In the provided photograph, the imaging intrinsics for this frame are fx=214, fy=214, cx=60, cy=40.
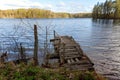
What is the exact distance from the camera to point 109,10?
423 feet

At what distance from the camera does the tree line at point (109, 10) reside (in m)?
119

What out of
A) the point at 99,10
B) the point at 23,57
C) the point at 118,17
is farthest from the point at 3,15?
the point at 23,57

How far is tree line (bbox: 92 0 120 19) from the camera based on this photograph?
4683 inches

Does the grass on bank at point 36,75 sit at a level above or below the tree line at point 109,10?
below

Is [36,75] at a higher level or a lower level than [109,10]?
lower

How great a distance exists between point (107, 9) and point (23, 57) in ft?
389

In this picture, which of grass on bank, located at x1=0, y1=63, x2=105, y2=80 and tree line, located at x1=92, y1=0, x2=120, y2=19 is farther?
tree line, located at x1=92, y1=0, x2=120, y2=19

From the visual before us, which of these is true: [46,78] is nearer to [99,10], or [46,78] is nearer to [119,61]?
[119,61]

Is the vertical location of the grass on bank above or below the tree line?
below

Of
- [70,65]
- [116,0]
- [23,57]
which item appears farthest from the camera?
[116,0]

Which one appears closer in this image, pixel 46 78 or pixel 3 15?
pixel 46 78

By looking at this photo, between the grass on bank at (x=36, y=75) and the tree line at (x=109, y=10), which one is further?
the tree line at (x=109, y=10)

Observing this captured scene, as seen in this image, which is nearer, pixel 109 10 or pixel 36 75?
pixel 36 75

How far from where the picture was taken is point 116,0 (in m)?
119
